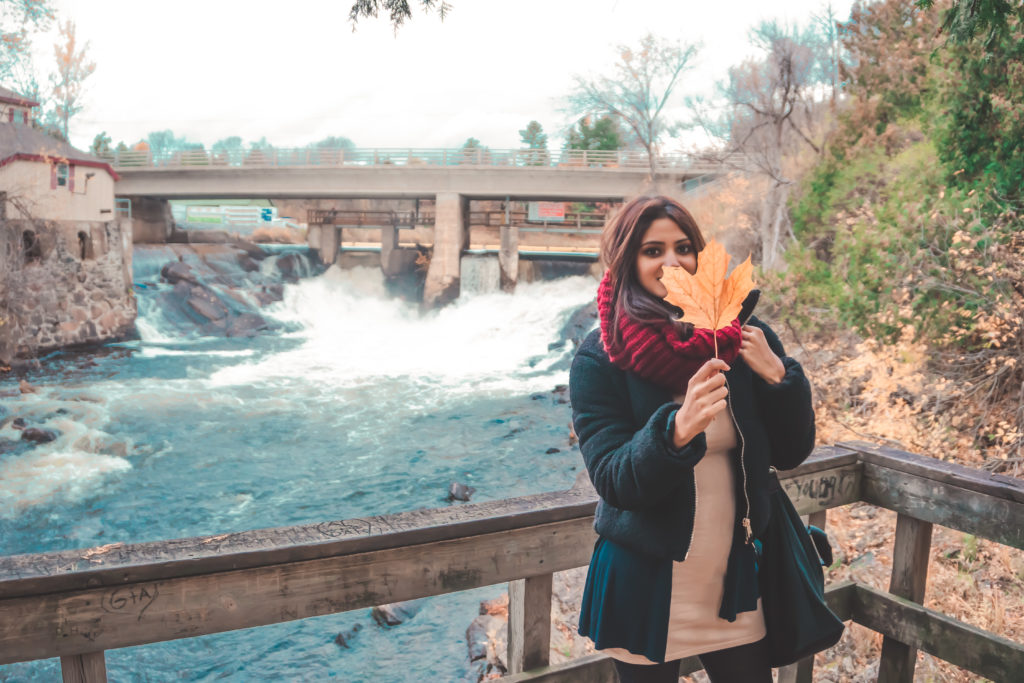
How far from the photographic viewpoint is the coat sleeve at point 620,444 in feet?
5.12

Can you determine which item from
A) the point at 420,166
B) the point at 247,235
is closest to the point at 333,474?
the point at 420,166

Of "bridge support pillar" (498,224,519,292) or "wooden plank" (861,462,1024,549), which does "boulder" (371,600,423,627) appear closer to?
"wooden plank" (861,462,1024,549)

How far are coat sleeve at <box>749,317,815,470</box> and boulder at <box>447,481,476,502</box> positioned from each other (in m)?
9.18

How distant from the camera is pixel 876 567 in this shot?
20.5ft

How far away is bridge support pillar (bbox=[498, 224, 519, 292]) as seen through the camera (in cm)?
2725

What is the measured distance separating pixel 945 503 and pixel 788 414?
1188 mm

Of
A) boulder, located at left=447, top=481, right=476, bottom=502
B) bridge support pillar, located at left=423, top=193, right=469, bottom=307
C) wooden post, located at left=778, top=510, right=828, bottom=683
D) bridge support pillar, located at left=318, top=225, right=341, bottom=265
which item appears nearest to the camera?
wooden post, located at left=778, top=510, right=828, bottom=683

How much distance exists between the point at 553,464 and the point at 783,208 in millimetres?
7902

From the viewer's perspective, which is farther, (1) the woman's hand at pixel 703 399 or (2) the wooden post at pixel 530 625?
(2) the wooden post at pixel 530 625

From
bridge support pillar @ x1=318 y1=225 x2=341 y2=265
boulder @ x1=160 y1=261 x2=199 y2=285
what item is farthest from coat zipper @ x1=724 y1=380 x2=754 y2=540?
bridge support pillar @ x1=318 y1=225 x2=341 y2=265

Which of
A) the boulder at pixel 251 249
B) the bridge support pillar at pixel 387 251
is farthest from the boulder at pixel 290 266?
the bridge support pillar at pixel 387 251

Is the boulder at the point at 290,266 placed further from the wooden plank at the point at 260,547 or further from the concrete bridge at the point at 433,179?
the wooden plank at the point at 260,547

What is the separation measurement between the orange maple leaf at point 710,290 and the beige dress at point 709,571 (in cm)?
32

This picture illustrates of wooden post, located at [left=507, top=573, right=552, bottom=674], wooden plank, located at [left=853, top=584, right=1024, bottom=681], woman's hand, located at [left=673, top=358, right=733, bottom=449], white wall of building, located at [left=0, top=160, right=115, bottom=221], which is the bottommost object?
wooden plank, located at [left=853, top=584, right=1024, bottom=681]
